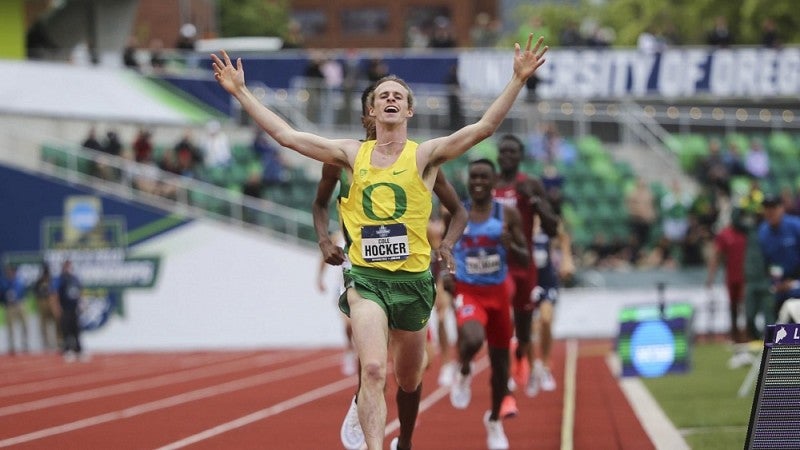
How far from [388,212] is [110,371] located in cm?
1640

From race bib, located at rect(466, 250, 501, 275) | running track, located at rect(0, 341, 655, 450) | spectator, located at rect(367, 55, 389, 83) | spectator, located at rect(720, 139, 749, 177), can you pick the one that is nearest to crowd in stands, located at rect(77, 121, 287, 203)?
spectator, located at rect(367, 55, 389, 83)

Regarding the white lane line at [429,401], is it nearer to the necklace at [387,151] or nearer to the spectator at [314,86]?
the necklace at [387,151]

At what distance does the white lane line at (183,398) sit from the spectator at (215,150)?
7412 millimetres

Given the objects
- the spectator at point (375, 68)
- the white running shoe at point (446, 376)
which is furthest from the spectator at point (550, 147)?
the white running shoe at point (446, 376)

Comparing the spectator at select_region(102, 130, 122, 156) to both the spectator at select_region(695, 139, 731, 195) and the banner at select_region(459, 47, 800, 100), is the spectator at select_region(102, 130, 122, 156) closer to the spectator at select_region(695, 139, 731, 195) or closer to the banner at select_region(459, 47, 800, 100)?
the banner at select_region(459, 47, 800, 100)

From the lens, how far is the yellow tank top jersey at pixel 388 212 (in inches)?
354

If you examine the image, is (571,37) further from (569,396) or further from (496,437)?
(496,437)

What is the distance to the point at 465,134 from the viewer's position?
29.8ft

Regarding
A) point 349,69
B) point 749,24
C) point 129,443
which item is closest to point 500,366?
→ point 129,443

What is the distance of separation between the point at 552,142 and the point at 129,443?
21.2 meters

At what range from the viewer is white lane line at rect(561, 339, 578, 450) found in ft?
41.1

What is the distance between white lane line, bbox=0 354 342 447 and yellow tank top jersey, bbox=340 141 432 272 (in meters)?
5.12

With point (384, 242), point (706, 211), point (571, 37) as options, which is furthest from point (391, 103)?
point (571, 37)

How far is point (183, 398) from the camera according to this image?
1817 cm
